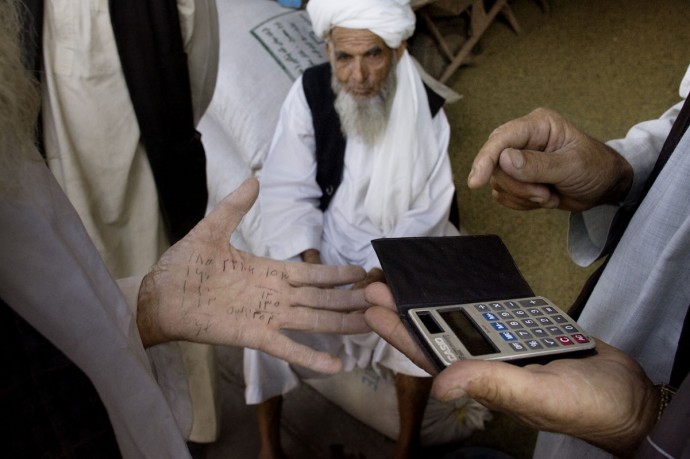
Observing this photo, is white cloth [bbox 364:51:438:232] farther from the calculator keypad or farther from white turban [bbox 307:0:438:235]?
the calculator keypad

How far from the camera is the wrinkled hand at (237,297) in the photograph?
0.78m

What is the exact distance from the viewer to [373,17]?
145 cm

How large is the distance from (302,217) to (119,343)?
94 cm

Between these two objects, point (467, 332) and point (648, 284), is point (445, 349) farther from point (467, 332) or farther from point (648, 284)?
point (648, 284)

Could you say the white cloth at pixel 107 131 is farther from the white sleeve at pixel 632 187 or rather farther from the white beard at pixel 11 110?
the white sleeve at pixel 632 187

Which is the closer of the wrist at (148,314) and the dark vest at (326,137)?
the wrist at (148,314)

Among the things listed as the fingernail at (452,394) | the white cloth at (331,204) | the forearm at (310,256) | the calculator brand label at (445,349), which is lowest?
the forearm at (310,256)

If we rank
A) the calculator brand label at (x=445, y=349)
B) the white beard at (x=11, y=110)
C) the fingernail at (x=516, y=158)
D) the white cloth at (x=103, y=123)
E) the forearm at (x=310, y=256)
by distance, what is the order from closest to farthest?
the white beard at (x=11, y=110)
the calculator brand label at (x=445, y=349)
the fingernail at (x=516, y=158)
the white cloth at (x=103, y=123)
the forearm at (x=310, y=256)

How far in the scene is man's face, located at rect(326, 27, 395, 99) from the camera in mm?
1492

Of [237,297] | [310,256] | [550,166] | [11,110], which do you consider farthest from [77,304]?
[310,256]

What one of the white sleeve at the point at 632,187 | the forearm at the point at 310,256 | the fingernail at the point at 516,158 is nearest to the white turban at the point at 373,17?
the forearm at the point at 310,256

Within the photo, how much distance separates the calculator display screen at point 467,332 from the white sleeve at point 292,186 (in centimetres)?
81

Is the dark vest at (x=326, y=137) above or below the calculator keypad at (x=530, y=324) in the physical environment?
below

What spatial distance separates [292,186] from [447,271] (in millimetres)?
834
